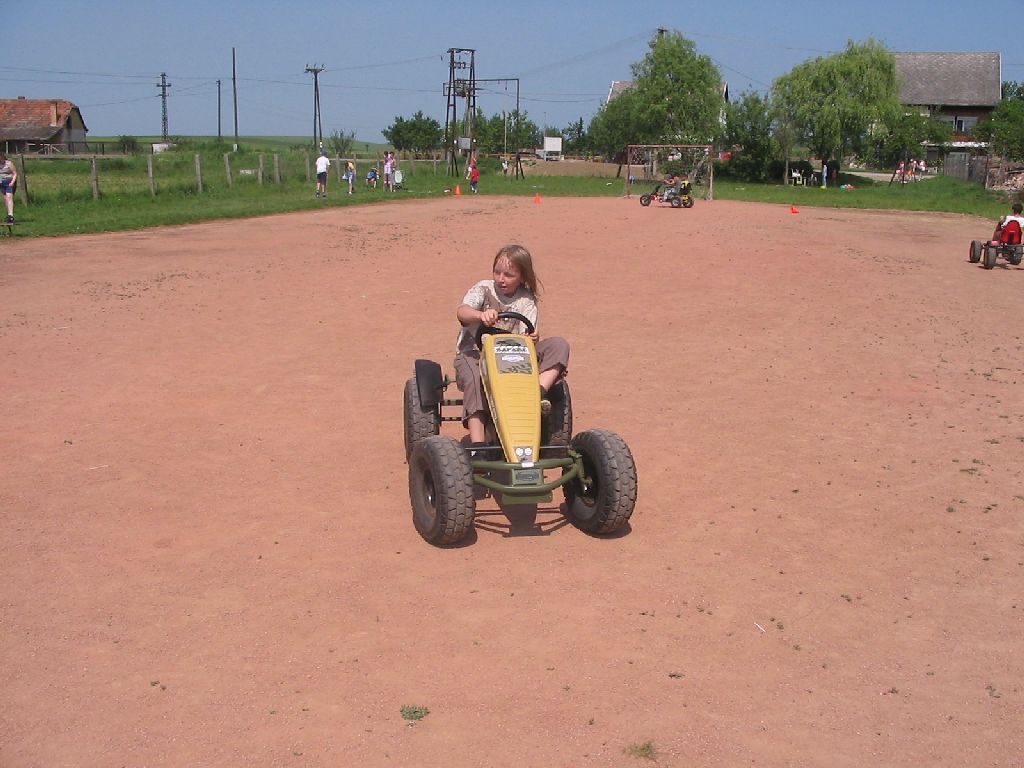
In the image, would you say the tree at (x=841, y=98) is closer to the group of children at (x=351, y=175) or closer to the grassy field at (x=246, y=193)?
the grassy field at (x=246, y=193)

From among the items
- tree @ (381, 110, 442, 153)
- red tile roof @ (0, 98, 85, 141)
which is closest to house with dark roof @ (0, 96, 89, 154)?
red tile roof @ (0, 98, 85, 141)

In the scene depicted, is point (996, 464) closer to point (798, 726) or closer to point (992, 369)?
point (992, 369)

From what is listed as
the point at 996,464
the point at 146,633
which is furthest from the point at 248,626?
the point at 996,464

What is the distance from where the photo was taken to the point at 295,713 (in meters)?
4.27

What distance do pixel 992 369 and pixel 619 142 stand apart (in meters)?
75.0

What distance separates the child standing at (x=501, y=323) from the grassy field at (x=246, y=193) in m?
17.6

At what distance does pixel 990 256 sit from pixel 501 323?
49.2 ft

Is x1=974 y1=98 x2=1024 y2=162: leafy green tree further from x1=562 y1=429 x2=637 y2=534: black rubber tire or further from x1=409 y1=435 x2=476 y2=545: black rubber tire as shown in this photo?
x1=409 y1=435 x2=476 y2=545: black rubber tire

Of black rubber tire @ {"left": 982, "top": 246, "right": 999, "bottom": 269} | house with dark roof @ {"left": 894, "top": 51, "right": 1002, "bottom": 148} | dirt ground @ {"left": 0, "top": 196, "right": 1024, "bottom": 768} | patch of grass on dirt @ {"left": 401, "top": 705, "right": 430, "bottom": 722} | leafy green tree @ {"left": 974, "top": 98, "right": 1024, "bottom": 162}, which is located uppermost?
house with dark roof @ {"left": 894, "top": 51, "right": 1002, "bottom": 148}

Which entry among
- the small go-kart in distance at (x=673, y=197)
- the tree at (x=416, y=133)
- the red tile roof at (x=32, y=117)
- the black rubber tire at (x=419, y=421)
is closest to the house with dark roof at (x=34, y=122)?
the red tile roof at (x=32, y=117)

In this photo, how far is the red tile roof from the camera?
3241 inches

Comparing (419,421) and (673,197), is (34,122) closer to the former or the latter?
(673,197)

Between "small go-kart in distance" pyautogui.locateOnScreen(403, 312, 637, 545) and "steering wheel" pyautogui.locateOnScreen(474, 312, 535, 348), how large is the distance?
0.01 meters

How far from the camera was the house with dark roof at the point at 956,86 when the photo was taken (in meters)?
86.6
